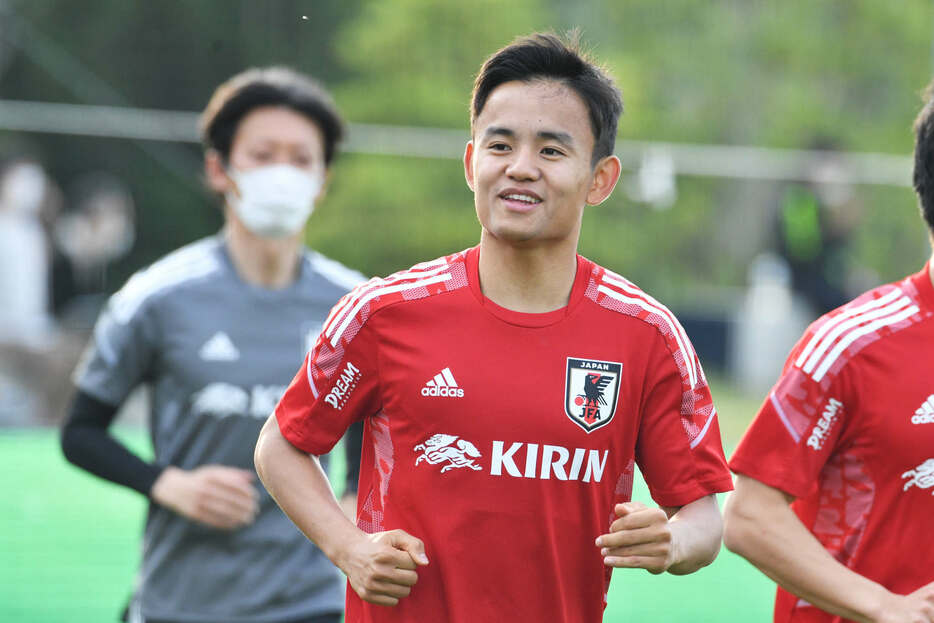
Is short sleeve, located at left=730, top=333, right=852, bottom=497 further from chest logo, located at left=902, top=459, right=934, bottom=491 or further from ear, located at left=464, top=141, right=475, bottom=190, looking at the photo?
ear, located at left=464, top=141, right=475, bottom=190

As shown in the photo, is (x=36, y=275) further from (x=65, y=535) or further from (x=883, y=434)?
(x=883, y=434)

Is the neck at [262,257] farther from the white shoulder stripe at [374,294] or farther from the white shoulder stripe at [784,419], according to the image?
the white shoulder stripe at [784,419]

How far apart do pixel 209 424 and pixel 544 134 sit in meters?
1.70

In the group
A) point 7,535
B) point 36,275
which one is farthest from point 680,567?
point 36,275

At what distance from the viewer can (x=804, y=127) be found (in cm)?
2556

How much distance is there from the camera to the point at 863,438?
3.21 metres

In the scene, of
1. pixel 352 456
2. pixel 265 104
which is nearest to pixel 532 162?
pixel 352 456

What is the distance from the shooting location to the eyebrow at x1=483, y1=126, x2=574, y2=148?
9.59 feet

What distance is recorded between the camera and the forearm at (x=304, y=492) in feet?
9.45

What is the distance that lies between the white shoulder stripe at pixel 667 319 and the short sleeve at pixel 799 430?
32cm

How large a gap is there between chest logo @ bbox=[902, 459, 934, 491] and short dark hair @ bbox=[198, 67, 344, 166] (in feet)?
7.37

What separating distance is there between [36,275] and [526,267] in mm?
13145

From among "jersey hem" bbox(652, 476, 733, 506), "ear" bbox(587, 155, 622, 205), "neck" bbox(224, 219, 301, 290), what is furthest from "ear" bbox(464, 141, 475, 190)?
"neck" bbox(224, 219, 301, 290)

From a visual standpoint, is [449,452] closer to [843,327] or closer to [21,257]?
[843,327]
